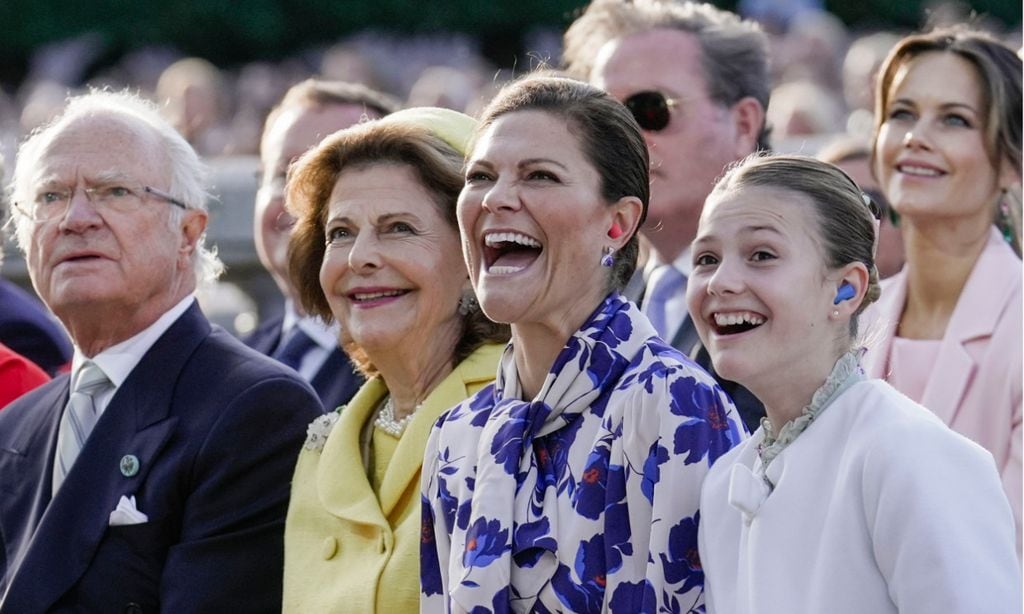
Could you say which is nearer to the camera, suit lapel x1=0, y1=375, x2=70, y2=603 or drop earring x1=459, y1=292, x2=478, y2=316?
drop earring x1=459, y1=292, x2=478, y2=316

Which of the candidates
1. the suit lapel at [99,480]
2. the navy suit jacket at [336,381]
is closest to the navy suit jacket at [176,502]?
the suit lapel at [99,480]

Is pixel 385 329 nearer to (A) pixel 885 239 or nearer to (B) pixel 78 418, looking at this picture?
(B) pixel 78 418

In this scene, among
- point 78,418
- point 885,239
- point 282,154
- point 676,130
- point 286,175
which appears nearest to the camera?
point 78,418

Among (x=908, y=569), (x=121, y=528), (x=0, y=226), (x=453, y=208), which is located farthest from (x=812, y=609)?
(x=0, y=226)

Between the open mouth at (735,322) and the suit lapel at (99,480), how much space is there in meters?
1.71

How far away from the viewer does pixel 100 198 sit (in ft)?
17.0

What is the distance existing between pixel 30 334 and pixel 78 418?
54.0 inches

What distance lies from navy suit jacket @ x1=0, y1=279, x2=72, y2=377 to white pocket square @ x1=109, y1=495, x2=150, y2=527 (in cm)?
177

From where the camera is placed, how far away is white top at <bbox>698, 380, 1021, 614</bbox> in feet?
10.7

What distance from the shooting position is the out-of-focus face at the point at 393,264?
4.64 m

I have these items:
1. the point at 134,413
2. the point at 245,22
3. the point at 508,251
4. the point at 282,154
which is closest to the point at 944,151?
the point at 508,251

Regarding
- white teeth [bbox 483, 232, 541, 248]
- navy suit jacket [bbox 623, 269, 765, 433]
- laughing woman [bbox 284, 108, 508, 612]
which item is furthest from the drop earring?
white teeth [bbox 483, 232, 541, 248]

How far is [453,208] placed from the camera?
469 centimetres

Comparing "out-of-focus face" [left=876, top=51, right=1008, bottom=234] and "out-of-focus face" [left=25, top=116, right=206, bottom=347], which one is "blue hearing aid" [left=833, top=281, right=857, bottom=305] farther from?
"out-of-focus face" [left=25, top=116, right=206, bottom=347]
